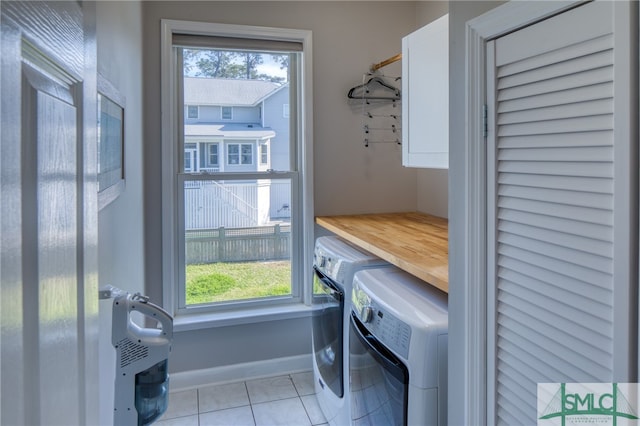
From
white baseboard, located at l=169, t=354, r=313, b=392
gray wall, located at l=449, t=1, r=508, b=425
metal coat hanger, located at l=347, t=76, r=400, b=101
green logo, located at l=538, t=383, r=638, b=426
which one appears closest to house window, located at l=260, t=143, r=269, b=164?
metal coat hanger, located at l=347, t=76, r=400, b=101

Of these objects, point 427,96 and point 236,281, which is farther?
point 236,281

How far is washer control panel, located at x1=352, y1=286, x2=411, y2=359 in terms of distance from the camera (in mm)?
1363

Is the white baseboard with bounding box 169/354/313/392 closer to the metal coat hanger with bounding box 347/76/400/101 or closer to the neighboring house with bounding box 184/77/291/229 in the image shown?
the neighboring house with bounding box 184/77/291/229

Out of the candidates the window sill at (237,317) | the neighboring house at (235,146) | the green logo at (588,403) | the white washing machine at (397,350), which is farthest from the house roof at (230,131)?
the green logo at (588,403)

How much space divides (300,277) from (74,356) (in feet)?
7.86

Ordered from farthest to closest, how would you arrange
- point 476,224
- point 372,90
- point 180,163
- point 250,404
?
point 372,90, point 180,163, point 250,404, point 476,224

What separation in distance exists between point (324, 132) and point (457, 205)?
180cm

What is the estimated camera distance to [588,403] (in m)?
0.84

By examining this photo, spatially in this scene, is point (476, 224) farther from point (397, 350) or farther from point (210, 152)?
point (210, 152)

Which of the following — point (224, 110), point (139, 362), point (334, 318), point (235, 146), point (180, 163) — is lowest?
point (334, 318)

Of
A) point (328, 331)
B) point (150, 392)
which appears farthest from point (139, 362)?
point (328, 331)

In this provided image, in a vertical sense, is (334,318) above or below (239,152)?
below

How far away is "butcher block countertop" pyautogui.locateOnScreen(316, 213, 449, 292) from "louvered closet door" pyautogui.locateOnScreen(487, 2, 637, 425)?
34 centimetres

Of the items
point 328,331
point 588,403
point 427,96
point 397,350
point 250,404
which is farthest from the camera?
point 250,404
